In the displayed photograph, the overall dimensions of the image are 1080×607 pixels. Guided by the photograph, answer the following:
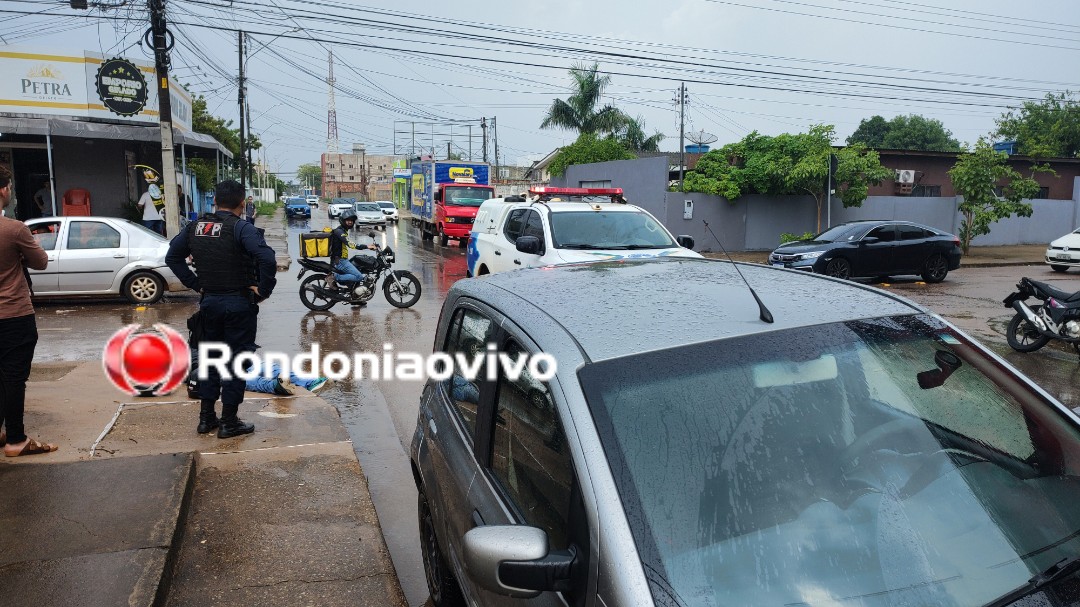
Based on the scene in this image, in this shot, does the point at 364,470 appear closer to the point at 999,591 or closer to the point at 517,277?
the point at 517,277

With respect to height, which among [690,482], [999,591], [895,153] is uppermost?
[895,153]

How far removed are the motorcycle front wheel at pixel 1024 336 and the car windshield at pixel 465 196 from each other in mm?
21071

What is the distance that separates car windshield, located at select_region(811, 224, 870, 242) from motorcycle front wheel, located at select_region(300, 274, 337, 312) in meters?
11.2

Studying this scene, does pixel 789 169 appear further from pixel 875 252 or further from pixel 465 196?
pixel 465 196

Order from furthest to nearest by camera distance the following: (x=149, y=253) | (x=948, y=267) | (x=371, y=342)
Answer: (x=948, y=267) < (x=149, y=253) < (x=371, y=342)

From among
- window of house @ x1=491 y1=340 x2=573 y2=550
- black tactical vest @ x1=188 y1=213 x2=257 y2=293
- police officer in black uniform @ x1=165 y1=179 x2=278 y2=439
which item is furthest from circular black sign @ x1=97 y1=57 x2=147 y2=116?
window of house @ x1=491 y1=340 x2=573 y2=550

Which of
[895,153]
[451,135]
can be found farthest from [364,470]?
[451,135]

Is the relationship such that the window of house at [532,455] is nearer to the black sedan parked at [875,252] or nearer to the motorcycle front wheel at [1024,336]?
the motorcycle front wheel at [1024,336]

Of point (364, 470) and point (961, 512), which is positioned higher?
point (961, 512)

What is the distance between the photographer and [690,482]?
199 centimetres

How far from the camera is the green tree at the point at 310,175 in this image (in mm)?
169000

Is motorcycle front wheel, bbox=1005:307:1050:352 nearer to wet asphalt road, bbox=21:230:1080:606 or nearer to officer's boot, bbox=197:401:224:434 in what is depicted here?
wet asphalt road, bbox=21:230:1080:606

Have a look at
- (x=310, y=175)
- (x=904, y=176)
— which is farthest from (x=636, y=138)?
(x=310, y=175)

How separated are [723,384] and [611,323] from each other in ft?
1.33
